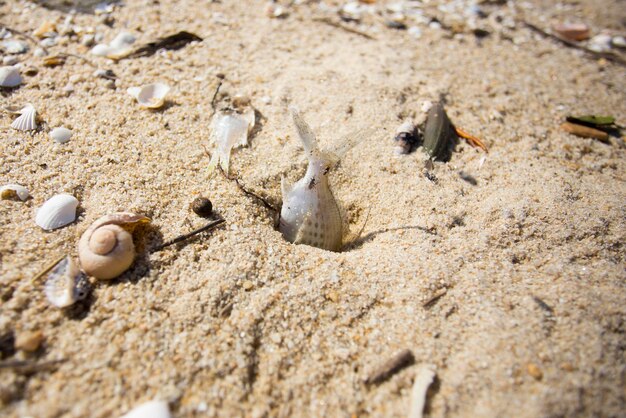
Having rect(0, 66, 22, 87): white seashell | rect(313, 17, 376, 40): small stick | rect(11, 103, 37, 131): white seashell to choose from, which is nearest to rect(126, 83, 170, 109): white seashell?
rect(11, 103, 37, 131): white seashell

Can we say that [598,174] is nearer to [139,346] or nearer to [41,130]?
[139,346]

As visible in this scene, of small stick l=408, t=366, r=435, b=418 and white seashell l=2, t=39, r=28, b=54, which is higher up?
white seashell l=2, t=39, r=28, b=54

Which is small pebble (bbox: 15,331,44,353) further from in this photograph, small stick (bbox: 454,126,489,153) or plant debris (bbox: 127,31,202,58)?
small stick (bbox: 454,126,489,153)

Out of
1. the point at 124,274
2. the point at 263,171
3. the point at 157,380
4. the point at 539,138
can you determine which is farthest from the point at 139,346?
the point at 539,138

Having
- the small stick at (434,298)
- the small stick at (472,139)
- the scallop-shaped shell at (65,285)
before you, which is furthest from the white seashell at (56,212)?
the small stick at (472,139)

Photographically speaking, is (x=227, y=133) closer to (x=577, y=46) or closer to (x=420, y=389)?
(x=420, y=389)
